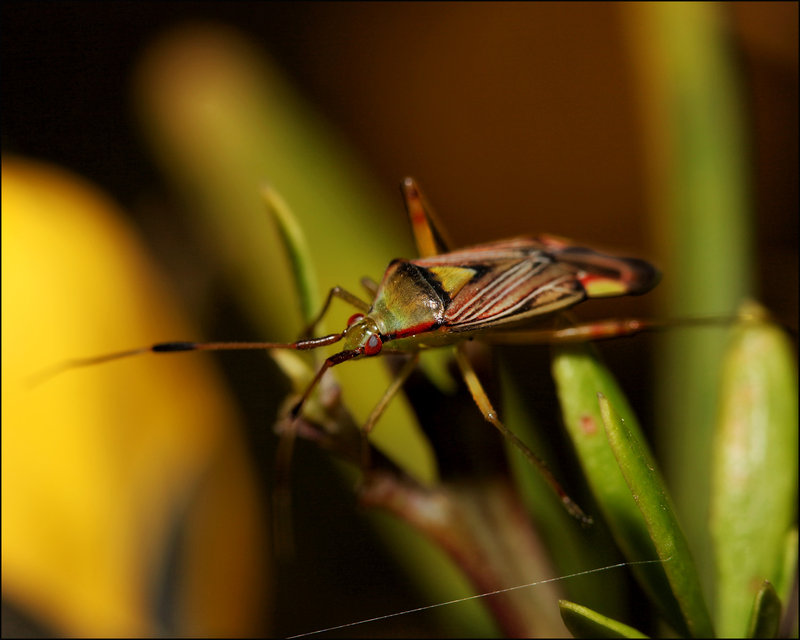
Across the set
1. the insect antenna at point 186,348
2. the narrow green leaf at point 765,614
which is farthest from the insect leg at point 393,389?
the narrow green leaf at point 765,614

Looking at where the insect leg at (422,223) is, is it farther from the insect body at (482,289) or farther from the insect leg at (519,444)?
the insect leg at (519,444)

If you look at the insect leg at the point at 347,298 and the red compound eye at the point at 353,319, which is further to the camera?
the insect leg at the point at 347,298

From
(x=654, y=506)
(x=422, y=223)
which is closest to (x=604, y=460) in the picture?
(x=654, y=506)

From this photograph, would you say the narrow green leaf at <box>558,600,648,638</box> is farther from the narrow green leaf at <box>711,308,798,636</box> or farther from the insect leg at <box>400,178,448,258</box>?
the insect leg at <box>400,178,448,258</box>

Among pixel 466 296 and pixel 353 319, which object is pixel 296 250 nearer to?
pixel 353 319

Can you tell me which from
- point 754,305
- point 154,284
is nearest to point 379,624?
point 754,305

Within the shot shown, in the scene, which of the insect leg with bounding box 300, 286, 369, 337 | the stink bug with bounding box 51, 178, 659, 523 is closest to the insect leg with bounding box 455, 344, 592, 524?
the stink bug with bounding box 51, 178, 659, 523
